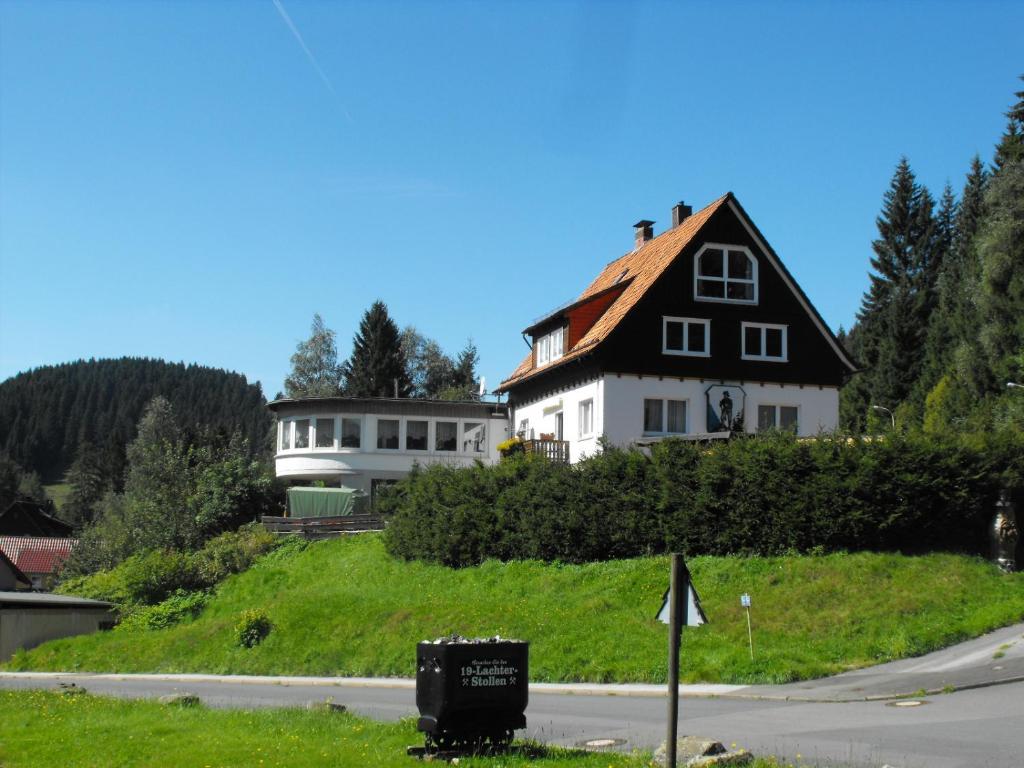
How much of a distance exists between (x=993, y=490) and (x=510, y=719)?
18564 mm

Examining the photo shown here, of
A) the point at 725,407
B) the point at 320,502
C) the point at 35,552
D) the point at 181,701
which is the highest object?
the point at 725,407

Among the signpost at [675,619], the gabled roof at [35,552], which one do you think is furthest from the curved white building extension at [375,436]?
the signpost at [675,619]

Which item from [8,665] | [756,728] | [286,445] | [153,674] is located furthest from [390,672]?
[286,445]

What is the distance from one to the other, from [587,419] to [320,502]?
1446 cm

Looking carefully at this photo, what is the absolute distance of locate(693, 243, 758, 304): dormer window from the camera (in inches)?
1663

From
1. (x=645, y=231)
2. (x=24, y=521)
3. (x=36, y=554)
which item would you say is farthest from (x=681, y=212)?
(x=24, y=521)

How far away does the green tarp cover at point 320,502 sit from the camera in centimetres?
4988

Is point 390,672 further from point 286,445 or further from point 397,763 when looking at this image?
point 286,445

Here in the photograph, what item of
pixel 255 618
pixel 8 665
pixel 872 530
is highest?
pixel 872 530

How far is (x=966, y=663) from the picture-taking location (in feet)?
67.6

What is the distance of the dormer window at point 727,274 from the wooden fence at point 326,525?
1604cm

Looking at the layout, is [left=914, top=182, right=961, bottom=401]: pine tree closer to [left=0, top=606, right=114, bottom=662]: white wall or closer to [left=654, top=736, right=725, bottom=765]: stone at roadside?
[left=0, top=606, right=114, bottom=662]: white wall

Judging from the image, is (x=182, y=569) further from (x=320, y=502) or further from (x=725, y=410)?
(x=725, y=410)

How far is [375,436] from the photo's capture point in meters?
55.8
